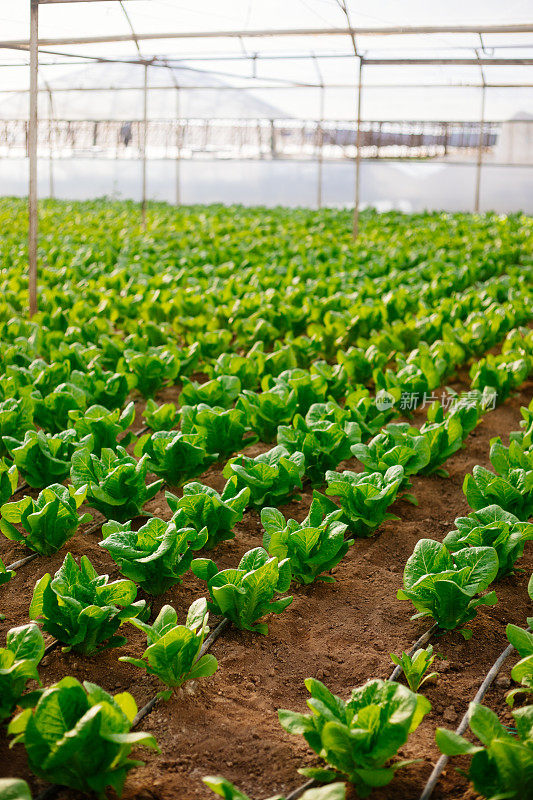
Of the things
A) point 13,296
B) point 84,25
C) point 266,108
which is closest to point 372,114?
point 266,108

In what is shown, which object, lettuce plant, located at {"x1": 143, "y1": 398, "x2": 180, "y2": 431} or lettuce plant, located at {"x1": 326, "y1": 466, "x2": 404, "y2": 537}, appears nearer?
lettuce plant, located at {"x1": 326, "y1": 466, "x2": 404, "y2": 537}

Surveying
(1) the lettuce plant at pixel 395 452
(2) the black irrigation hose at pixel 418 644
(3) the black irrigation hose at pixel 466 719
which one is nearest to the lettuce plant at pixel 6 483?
(1) the lettuce plant at pixel 395 452

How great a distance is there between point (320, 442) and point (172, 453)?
0.72 m

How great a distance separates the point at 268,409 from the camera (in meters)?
4.31

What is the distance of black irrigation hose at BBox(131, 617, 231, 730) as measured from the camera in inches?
92.1

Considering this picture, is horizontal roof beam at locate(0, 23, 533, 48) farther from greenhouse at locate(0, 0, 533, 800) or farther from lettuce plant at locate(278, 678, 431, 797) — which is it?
lettuce plant at locate(278, 678, 431, 797)

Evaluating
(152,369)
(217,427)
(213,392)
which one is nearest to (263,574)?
(217,427)

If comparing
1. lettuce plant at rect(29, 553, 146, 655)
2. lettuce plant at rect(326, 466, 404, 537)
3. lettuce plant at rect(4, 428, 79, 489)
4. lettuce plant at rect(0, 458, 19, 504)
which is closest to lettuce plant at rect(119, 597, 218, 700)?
lettuce plant at rect(29, 553, 146, 655)

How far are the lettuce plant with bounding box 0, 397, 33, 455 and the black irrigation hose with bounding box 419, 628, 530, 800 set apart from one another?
8.20 ft

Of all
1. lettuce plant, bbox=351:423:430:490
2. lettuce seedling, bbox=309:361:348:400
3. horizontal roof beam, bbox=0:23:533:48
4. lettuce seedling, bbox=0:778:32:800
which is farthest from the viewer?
horizontal roof beam, bbox=0:23:533:48

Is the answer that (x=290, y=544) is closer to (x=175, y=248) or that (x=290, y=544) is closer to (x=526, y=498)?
(x=526, y=498)

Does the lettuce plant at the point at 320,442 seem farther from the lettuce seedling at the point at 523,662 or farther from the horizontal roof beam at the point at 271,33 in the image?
the horizontal roof beam at the point at 271,33

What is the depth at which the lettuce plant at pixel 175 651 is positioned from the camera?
2340 millimetres

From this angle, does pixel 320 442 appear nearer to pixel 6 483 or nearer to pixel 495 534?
pixel 495 534
